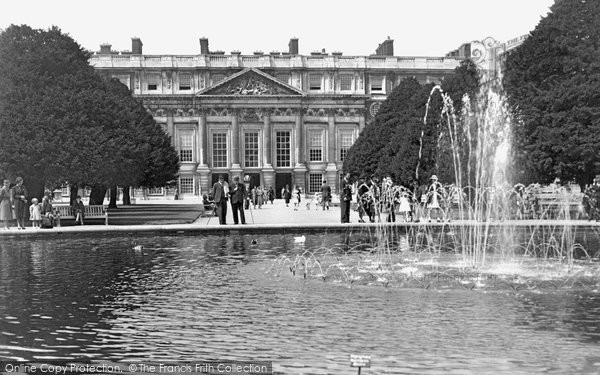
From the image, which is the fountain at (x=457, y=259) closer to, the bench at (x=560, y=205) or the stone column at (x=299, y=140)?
the bench at (x=560, y=205)

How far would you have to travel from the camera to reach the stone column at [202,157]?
281 ft

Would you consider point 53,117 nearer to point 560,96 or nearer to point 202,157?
point 560,96

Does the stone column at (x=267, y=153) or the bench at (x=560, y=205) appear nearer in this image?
the bench at (x=560, y=205)

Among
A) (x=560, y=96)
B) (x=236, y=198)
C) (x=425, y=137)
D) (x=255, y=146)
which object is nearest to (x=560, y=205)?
(x=560, y=96)

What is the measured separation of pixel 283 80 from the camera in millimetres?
89625

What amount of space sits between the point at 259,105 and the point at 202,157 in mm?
7683

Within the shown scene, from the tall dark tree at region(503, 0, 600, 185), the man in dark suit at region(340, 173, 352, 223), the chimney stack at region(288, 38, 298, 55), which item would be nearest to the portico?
the chimney stack at region(288, 38, 298, 55)

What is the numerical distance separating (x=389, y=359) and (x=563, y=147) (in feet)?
99.2

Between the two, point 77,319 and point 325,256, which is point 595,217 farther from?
point 77,319

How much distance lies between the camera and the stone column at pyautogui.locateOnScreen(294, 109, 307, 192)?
286 ft

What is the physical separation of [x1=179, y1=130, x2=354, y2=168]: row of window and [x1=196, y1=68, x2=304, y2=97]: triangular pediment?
4.10m

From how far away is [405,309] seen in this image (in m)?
11.0

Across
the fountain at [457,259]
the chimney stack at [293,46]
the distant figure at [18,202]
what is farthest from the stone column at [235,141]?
the distant figure at [18,202]

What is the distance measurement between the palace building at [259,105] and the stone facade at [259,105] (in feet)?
0.33
